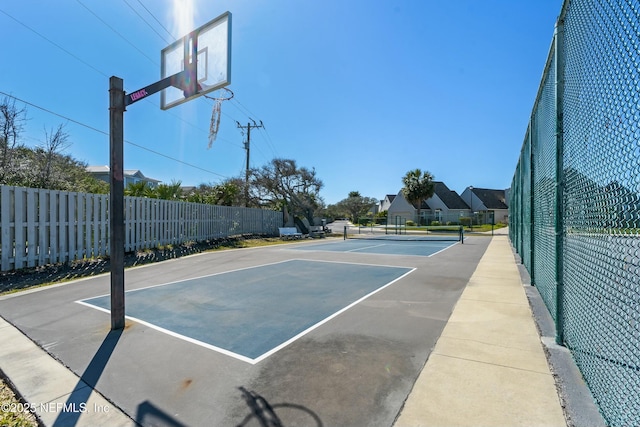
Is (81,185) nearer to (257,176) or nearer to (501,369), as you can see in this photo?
(257,176)

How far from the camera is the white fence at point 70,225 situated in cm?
920

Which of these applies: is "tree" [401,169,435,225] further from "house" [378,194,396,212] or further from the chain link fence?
the chain link fence

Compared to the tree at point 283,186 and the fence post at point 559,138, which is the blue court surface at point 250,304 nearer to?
the fence post at point 559,138

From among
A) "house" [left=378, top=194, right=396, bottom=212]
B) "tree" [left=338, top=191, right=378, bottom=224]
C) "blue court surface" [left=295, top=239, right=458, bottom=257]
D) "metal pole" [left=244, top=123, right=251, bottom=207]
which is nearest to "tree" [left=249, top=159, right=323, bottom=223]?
"metal pole" [left=244, top=123, right=251, bottom=207]

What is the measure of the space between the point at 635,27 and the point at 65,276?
38.8 ft

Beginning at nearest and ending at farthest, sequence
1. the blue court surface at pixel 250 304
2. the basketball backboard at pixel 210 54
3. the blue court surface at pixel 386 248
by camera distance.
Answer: the blue court surface at pixel 250 304 → the basketball backboard at pixel 210 54 → the blue court surface at pixel 386 248

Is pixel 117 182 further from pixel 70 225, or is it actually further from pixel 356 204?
pixel 356 204

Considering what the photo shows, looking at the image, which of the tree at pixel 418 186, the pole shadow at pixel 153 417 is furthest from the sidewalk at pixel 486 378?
the tree at pixel 418 186

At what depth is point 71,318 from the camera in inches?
215

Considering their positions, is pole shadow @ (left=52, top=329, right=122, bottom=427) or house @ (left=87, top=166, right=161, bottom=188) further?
house @ (left=87, top=166, right=161, bottom=188)

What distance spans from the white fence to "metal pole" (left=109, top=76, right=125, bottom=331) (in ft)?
22.0

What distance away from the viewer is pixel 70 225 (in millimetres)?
10844

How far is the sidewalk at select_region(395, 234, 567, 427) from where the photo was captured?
2.63 meters

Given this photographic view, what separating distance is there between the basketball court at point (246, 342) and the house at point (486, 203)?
51699 millimetres
